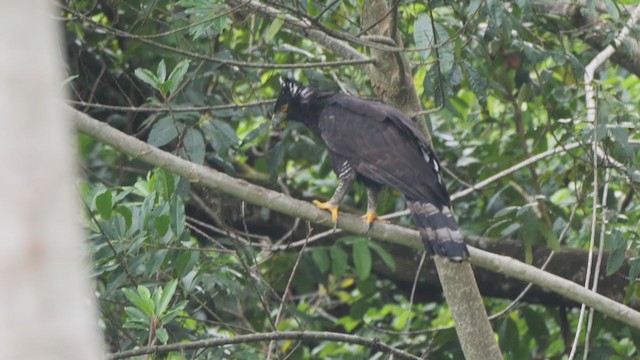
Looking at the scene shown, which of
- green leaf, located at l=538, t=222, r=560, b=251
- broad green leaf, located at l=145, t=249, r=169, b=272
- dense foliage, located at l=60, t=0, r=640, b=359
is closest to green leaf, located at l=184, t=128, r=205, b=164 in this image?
dense foliage, located at l=60, t=0, r=640, b=359

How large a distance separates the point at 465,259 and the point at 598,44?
2.46 m

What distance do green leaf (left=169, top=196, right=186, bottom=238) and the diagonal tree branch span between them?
53cm

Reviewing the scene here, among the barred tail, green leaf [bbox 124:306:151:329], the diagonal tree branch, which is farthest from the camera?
the barred tail

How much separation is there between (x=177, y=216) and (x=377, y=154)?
3.11 ft

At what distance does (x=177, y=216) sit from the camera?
3949mm

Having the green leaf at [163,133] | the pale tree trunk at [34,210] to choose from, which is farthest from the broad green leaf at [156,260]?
the pale tree trunk at [34,210]

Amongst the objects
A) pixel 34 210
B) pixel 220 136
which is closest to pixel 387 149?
pixel 220 136

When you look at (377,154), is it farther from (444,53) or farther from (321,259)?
(321,259)

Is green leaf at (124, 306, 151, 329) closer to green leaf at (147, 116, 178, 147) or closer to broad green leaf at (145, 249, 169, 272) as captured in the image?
broad green leaf at (145, 249, 169, 272)

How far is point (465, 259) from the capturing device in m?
3.71

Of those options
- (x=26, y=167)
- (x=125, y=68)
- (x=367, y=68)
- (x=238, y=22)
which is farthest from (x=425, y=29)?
(x=26, y=167)

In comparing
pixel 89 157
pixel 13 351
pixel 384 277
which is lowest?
pixel 384 277

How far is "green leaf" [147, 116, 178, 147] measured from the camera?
4711mm

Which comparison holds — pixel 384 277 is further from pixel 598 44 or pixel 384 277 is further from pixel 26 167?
pixel 26 167
